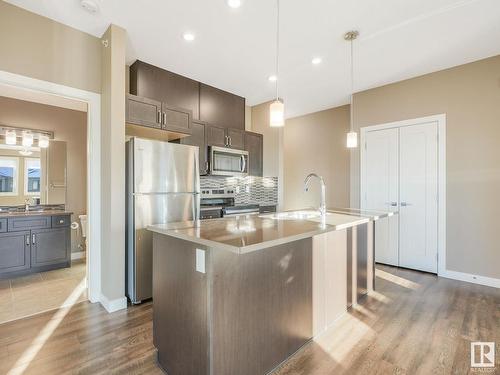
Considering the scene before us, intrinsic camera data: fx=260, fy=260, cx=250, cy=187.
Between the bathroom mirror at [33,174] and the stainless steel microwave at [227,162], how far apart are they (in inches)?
102

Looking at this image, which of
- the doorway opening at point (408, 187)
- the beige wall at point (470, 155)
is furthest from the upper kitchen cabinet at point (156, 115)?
the beige wall at point (470, 155)

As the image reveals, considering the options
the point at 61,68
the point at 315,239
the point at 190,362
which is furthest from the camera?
the point at 61,68

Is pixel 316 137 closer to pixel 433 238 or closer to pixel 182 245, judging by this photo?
pixel 433 238

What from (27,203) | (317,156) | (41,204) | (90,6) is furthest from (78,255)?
(317,156)

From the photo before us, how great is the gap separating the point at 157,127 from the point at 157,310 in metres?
2.11

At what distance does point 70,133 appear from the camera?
14.6 feet

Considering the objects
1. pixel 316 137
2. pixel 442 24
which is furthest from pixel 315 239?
pixel 316 137

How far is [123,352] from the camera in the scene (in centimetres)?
190

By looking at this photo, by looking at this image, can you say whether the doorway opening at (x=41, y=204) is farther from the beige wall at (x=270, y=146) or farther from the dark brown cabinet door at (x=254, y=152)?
the beige wall at (x=270, y=146)

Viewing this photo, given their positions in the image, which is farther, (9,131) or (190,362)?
(9,131)

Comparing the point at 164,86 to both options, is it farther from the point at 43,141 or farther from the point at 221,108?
the point at 43,141

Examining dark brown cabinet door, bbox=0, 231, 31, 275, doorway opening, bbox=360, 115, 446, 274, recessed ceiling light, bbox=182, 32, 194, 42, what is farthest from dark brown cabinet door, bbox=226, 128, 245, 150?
dark brown cabinet door, bbox=0, 231, 31, 275

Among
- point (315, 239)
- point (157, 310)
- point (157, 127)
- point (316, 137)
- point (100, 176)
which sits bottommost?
point (157, 310)

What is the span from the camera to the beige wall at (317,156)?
5211 millimetres
